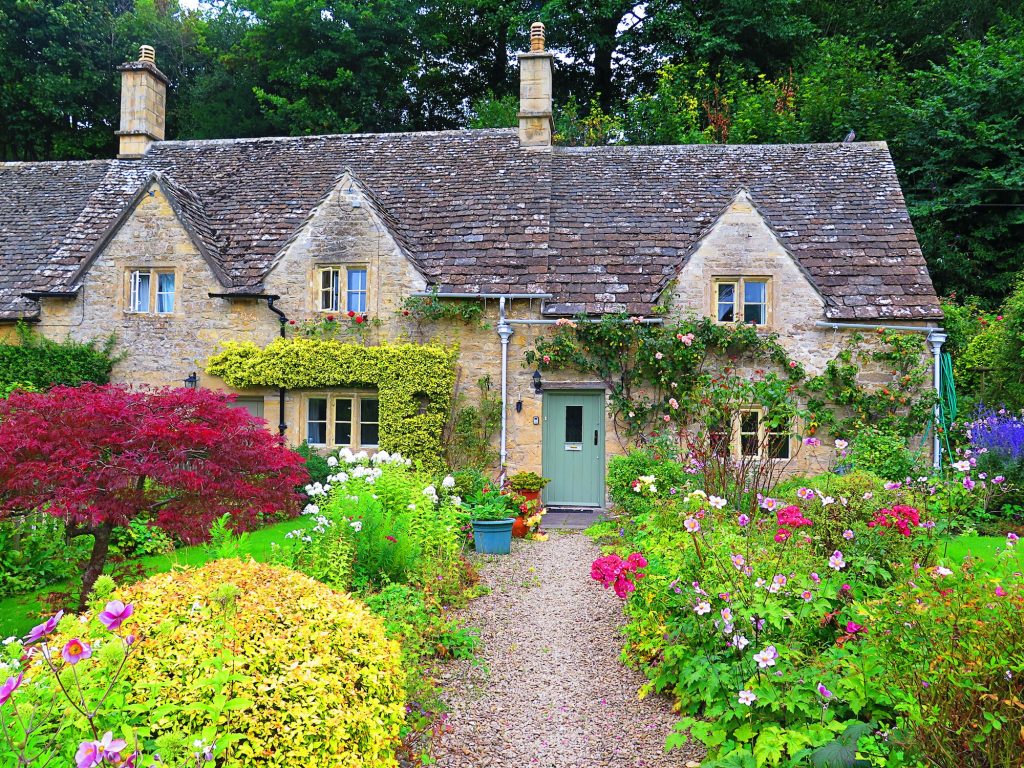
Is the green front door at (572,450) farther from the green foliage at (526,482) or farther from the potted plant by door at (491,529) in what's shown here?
the potted plant by door at (491,529)

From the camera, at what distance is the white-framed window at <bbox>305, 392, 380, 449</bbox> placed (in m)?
14.4

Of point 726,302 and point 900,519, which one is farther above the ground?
point 726,302

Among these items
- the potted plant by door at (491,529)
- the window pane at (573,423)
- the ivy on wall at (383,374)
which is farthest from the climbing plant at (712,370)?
the potted plant by door at (491,529)

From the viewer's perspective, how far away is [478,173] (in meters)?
17.0

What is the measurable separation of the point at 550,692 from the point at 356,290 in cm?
1063

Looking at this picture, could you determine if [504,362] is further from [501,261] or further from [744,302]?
[744,302]

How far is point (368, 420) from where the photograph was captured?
14508 millimetres

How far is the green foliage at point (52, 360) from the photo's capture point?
13.9 meters

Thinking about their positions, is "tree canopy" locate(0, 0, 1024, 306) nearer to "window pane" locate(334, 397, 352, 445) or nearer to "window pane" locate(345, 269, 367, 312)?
"window pane" locate(345, 269, 367, 312)

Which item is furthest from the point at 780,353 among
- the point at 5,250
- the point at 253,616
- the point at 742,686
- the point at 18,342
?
the point at 5,250

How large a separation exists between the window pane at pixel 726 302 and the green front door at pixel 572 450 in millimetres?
2997

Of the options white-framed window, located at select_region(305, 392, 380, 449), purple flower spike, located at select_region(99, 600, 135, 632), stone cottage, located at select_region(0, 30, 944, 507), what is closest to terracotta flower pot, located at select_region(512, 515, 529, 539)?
stone cottage, located at select_region(0, 30, 944, 507)

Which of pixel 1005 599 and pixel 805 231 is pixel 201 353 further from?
pixel 1005 599

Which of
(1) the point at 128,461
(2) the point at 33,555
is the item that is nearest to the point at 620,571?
(1) the point at 128,461
